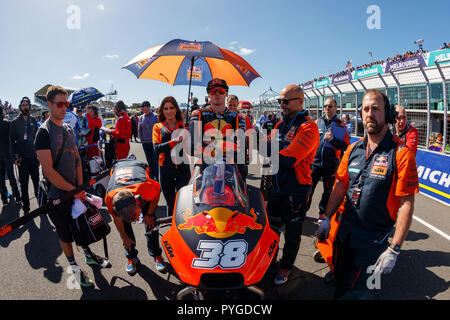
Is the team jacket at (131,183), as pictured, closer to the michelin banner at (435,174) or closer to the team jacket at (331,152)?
the team jacket at (331,152)

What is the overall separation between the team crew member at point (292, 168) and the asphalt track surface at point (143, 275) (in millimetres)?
396

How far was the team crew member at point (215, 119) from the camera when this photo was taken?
2.88 metres

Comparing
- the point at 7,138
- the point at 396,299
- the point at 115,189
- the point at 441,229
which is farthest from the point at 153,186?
the point at 441,229

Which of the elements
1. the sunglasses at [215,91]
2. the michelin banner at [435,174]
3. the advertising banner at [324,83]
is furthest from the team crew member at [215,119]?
the advertising banner at [324,83]

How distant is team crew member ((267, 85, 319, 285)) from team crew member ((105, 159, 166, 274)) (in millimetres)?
1379

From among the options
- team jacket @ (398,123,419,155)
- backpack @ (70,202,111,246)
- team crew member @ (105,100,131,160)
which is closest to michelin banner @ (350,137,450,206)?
team jacket @ (398,123,419,155)

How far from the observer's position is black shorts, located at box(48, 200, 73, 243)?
2.63m

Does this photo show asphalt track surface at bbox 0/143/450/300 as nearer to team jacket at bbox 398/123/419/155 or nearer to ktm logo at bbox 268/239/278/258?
ktm logo at bbox 268/239/278/258

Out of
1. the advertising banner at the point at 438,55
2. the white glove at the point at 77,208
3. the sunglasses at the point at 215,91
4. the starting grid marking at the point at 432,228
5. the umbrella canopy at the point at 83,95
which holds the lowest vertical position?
the starting grid marking at the point at 432,228

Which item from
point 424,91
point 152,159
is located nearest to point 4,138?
point 152,159

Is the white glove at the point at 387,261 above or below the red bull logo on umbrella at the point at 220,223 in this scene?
below

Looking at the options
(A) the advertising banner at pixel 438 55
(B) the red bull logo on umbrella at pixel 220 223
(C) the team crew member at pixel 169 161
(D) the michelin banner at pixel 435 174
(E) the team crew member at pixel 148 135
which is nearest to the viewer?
(B) the red bull logo on umbrella at pixel 220 223

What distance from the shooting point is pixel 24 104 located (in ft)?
15.8

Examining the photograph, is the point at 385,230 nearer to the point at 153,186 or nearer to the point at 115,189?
the point at 153,186
